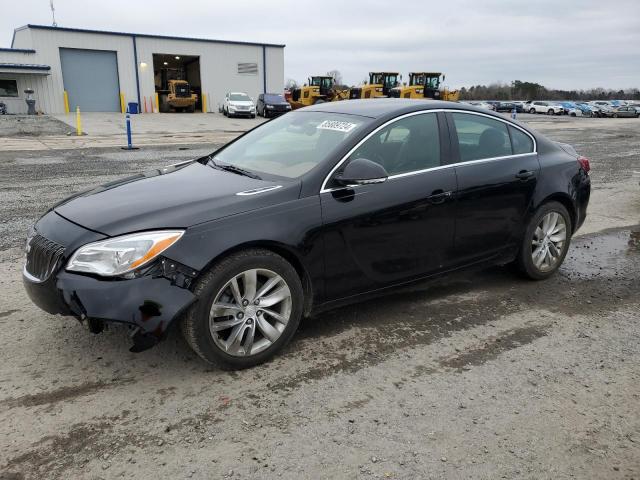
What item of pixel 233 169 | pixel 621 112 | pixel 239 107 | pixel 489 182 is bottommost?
pixel 621 112

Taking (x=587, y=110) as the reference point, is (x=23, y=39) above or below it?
above

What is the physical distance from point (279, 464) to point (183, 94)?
39.6m

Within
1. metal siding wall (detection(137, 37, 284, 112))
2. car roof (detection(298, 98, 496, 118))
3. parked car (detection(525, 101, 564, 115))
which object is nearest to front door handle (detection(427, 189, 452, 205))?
car roof (detection(298, 98, 496, 118))

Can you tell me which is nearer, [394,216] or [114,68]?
[394,216]

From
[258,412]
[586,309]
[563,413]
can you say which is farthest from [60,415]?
[586,309]

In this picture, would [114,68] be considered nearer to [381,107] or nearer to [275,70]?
[275,70]

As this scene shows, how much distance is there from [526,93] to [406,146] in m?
110

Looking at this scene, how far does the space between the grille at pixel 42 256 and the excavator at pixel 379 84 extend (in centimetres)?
3577

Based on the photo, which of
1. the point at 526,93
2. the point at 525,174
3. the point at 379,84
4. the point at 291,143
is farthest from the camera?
the point at 526,93

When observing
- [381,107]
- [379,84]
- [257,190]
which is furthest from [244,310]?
[379,84]

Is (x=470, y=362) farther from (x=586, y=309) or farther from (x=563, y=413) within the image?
(x=586, y=309)

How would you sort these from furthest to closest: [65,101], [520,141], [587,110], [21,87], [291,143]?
[587,110] < [65,101] < [21,87] < [520,141] < [291,143]

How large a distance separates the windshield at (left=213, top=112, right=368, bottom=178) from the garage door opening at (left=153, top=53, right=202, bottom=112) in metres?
36.6

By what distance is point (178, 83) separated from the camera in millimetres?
38719
